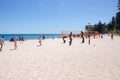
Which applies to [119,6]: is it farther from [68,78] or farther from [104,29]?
[68,78]

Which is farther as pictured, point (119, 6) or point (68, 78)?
point (119, 6)

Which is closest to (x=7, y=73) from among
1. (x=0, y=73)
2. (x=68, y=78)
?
(x=0, y=73)

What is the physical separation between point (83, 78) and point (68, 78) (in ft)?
1.94

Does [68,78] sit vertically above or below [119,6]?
below

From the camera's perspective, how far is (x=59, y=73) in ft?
26.2

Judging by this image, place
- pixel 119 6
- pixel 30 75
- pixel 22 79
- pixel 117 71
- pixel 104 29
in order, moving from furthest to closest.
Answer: pixel 104 29
pixel 119 6
pixel 117 71
pixel 30 75
pixel 22 79

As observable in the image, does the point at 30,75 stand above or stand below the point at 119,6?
below

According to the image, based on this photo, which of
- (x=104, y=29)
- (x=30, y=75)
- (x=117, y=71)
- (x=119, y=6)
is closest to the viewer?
(x=30, y=75)

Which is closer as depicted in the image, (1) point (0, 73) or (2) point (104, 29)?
(1) point (0, 73)

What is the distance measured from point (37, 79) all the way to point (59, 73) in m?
1.29

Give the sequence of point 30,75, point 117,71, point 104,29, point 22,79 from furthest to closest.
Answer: point 104,29, point 117,71, point 30,75, point 22,79

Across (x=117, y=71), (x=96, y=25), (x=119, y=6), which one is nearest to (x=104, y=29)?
(x=96, y=25)

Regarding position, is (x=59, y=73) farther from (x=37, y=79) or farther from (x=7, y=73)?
(x=7, y=73)

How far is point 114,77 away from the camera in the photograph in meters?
7.28
